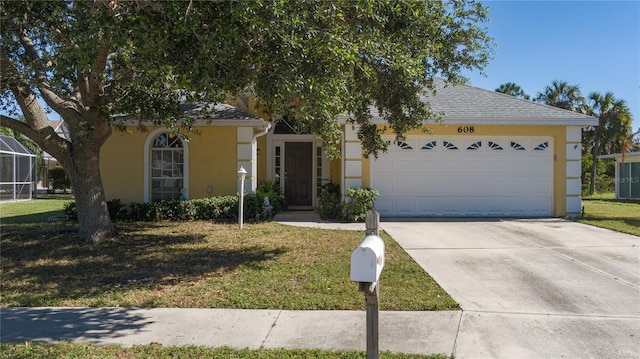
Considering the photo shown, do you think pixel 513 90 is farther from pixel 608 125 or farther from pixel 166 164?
pixel 166 164

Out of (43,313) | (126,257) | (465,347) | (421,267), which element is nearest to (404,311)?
(465,347)

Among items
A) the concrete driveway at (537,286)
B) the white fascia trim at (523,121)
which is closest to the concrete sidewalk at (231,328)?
the concrete driveway at (537,286)

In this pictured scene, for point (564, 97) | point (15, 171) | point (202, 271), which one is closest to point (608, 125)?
point (564, 97)

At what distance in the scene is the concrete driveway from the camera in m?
4.53

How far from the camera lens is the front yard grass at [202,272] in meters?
5.82

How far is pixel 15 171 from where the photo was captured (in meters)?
23.3

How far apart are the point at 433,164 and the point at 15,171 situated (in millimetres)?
21176

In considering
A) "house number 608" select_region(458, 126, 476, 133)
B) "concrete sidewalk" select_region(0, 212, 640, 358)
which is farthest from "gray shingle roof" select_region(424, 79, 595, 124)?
"concrete sidewalk" select_region(0, 212, 640, 358)

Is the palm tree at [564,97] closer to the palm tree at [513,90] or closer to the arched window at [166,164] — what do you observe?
the palm tree at [513,90]

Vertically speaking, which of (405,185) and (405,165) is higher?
(405,165)

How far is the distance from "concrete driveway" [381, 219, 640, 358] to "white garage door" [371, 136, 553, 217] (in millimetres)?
2522

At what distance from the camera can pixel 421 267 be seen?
7.48 m

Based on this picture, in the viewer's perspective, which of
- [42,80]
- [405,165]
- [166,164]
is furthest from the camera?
[405,165]

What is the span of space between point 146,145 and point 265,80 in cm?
912
